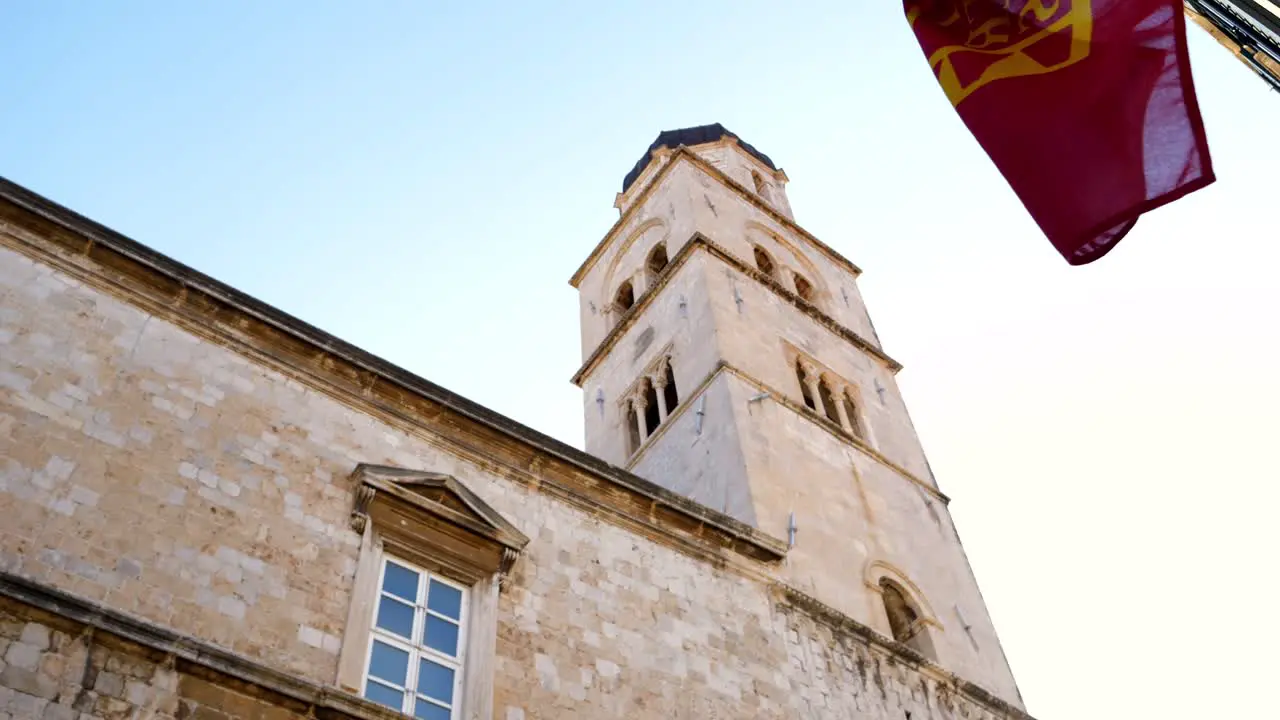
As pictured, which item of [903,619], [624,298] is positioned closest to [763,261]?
[624,298]

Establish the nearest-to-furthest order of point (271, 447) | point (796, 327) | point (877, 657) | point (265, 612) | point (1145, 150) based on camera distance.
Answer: point (1145, 150)
point (265, 612)
point (271, 447)
point (877, 657)
point (796, 327)

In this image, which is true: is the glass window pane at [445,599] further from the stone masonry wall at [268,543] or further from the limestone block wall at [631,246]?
the limestone block wall at [631,246]

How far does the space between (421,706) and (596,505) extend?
3.56 meters

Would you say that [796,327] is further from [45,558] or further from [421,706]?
[45,558]

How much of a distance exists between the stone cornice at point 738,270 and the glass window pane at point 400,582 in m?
11.6

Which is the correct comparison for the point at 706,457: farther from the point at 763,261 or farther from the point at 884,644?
the point at 763,261

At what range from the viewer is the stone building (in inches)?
336

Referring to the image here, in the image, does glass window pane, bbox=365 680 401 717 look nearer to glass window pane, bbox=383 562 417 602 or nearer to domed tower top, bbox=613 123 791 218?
glass window pane, bbox=383 562 417 602

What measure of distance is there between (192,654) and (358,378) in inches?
159

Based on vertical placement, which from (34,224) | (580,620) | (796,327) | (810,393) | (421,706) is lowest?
(421,706)

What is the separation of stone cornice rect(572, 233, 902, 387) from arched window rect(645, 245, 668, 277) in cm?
153

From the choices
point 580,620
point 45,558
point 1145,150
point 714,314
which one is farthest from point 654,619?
point 714,314

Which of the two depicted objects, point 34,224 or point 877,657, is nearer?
point 34,224

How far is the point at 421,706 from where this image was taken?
9445mm
